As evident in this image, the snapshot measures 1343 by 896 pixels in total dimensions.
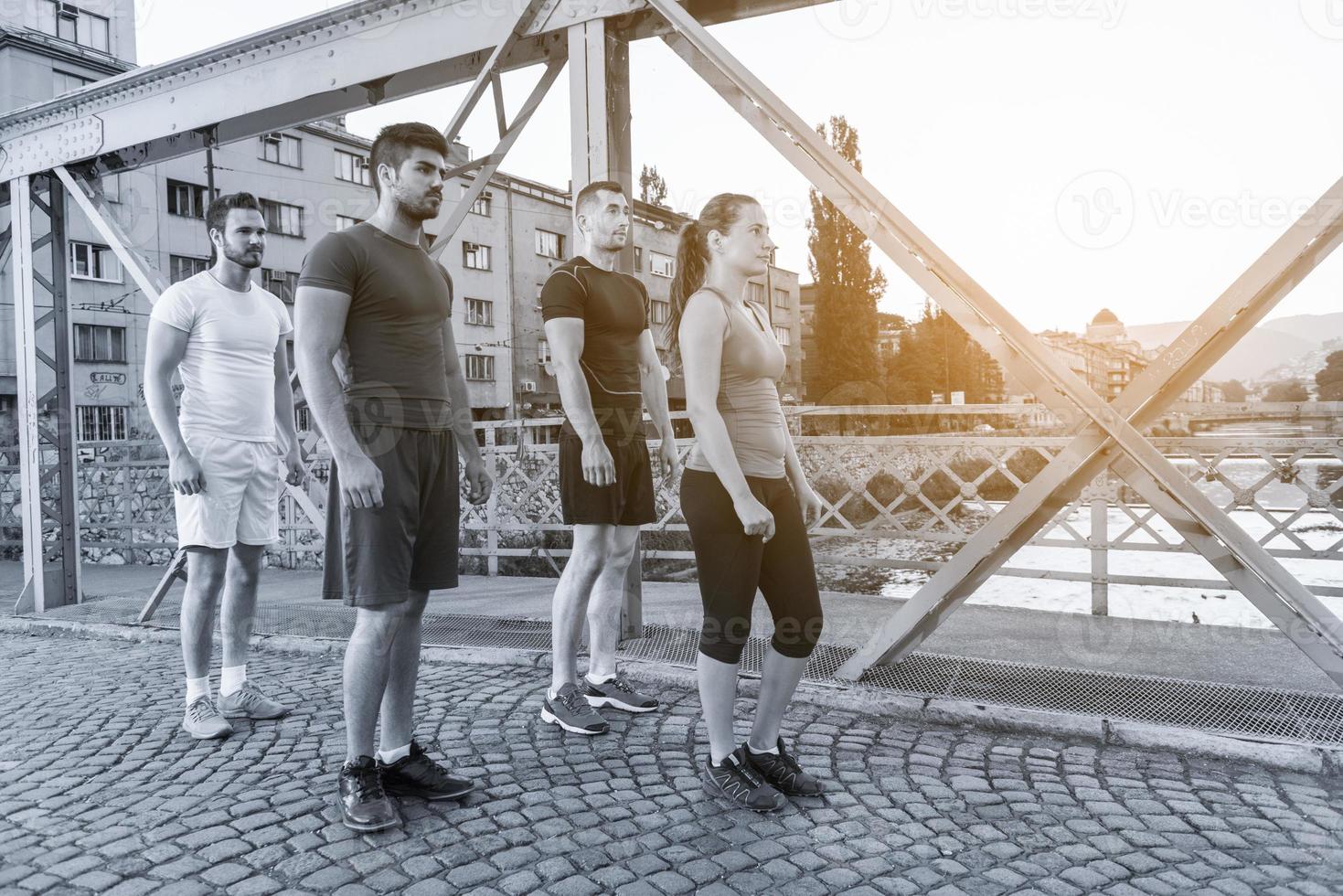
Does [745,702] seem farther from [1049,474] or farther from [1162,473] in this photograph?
[1162,473]

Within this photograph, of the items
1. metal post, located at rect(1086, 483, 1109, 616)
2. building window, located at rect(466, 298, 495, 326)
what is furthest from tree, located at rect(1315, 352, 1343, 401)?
building window, located at rect(466, 298, 495, 326)

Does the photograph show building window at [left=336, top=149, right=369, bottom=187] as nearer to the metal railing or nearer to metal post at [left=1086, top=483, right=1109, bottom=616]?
the metal railing

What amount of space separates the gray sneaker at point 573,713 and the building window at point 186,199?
1350 inches

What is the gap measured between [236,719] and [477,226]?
39102 millimetres

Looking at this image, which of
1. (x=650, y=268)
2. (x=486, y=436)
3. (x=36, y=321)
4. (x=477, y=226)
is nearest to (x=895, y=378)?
(x=650, y=268)

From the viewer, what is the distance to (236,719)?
417 cm

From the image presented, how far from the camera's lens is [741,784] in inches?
122

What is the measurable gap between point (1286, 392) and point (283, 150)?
36.1 meters

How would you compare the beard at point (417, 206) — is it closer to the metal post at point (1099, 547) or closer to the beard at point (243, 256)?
the beard at point (243, 256)

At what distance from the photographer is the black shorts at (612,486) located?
401 centimetres

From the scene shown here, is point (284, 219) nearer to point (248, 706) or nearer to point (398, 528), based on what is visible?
point (248, 706)

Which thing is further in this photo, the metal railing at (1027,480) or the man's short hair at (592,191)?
the metal railing at (1027,480)

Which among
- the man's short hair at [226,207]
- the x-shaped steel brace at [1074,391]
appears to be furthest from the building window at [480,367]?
the x-shaped steel brace at [1074,391]

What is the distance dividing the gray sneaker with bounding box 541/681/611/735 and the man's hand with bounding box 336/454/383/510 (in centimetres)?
139
